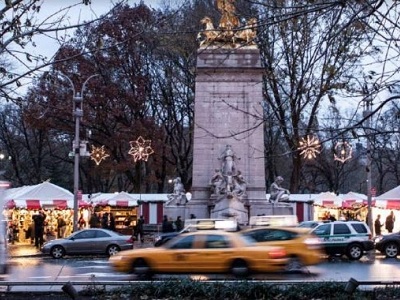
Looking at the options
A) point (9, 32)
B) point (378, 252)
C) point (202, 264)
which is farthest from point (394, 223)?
point (9, 32)

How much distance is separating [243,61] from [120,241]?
49.1ft

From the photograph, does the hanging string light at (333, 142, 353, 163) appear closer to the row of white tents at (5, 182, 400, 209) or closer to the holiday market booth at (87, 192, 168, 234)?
the row of white tents at (5, 182, 400, 209)

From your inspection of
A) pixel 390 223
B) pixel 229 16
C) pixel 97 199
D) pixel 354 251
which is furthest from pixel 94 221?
pixel 229 16

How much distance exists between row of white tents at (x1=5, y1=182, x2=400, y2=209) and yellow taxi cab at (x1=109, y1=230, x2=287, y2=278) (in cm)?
1589

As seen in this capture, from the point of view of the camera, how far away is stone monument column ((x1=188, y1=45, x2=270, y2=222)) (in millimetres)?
40125

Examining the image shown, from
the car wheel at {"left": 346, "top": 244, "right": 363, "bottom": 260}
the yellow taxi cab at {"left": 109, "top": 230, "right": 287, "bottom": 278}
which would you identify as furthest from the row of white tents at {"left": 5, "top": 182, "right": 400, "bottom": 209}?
the yellow taxi cab at {"left": 109, "top": 230, "right": 287, "bottom": 278}

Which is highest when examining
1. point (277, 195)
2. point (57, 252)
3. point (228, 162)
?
point (228, 162)

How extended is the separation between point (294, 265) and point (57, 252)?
13.1 m

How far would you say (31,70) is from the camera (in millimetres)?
Result: 11461

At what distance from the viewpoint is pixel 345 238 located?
96.3ft

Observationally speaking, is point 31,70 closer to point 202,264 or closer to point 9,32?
point 9,32

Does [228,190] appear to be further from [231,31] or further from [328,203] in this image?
[231,31]

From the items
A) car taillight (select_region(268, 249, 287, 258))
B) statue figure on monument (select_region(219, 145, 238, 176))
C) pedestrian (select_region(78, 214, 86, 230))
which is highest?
statue figure on monument (select_region(219, 145, 238, 176))

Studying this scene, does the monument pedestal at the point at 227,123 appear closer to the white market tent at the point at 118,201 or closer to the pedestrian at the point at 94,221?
the white market tent at the point at 118,201
